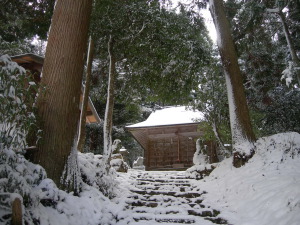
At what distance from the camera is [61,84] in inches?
173

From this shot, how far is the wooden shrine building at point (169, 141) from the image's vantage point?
16.0 metres

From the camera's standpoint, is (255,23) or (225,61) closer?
(225,61)

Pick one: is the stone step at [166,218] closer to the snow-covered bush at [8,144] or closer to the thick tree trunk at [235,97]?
the snow-covered bush at [8,144]

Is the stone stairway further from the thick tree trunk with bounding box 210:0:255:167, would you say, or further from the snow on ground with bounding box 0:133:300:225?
the thick tree trunk with bounding box 210:0:255:167

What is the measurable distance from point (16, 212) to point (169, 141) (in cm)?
1475

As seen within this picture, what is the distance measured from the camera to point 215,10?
28.6 feet

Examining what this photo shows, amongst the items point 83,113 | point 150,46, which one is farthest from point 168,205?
point 150,46

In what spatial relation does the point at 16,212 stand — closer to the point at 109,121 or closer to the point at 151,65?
the point at 109,121

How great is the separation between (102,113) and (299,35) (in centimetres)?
1434

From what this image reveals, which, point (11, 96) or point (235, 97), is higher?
point (235, 97)

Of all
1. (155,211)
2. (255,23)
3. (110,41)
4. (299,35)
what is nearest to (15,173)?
(155,211)

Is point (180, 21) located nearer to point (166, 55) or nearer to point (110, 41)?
point (166, 55)

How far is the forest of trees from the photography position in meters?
4.40

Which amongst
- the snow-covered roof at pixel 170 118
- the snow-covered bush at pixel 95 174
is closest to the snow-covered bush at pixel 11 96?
the snow-covered bush at pixel 95 174
